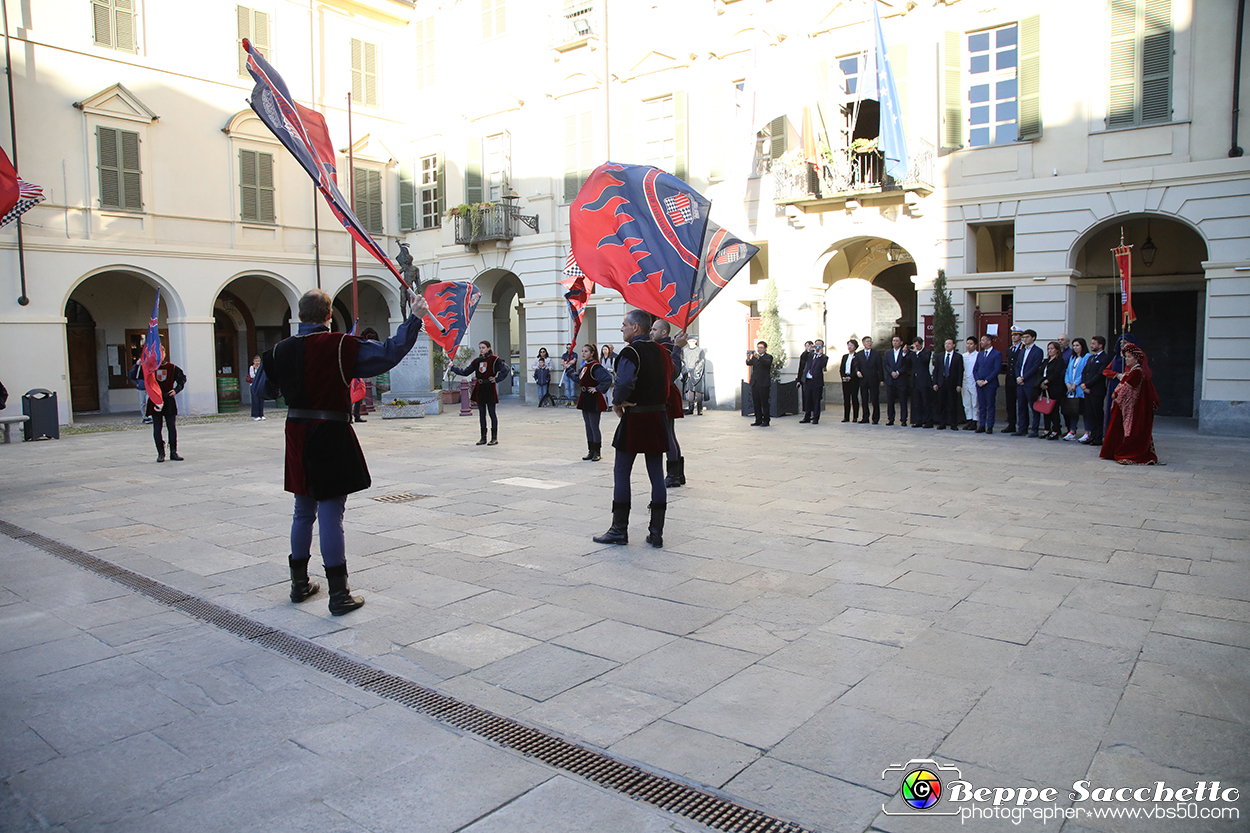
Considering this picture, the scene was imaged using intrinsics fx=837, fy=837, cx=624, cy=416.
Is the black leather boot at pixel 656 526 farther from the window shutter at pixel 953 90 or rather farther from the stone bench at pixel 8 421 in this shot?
the stone bench at pixel 8 421

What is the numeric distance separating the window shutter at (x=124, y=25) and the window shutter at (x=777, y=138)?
1696 centimetres

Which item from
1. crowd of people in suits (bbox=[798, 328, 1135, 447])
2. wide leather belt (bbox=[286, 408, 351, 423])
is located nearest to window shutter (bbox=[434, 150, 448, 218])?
crowd of people in suits (bbox=[798, 328, 1135, 447])

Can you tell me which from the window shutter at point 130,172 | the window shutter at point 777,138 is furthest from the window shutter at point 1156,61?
the window shutter at point 130,172

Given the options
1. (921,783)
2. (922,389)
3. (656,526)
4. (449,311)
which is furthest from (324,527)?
(922,389)

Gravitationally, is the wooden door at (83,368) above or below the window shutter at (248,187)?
below

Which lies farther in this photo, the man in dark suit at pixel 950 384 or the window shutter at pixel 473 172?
the window shutter at pixel 473 172

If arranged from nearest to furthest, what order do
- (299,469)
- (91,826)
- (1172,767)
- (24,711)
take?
1. (91,826)
2. (1172,767)
3. (24,711)
4. (299,469)

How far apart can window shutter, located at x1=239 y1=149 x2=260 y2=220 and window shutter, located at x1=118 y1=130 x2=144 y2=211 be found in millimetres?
2741

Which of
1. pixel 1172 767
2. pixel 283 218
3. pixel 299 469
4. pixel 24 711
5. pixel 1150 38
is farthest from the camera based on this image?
pixel 283 218

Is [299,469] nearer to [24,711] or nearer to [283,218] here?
[24,711]

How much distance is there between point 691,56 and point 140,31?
48.0 feet

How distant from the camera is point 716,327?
2197 cm

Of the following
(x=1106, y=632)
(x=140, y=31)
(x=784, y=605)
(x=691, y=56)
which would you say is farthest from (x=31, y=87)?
(x=1106, y=632)

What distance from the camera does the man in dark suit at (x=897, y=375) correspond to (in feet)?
56.3
